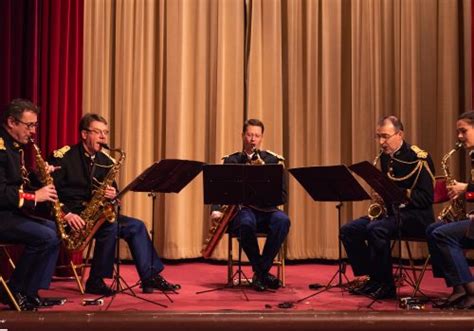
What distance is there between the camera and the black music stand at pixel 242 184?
5.66 meters

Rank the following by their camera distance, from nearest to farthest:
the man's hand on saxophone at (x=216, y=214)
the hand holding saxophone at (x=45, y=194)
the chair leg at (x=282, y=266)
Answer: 1. the hand holding saxophone at (x=45, y=194)
2. the man's hand on saxophone at (x=216, y=214)
3. the chair leg at (x=282, y=266)

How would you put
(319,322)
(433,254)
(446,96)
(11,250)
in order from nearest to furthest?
(319,322) → (433,254) → (11,250) → (446,96)

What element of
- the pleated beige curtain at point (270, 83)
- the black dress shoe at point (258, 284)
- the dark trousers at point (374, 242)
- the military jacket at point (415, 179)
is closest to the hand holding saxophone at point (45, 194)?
the black dress shoe at point (258, 284)

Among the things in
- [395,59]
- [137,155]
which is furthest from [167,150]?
[395,59]

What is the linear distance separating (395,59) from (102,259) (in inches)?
177

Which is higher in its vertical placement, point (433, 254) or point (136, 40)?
point (136, 40)

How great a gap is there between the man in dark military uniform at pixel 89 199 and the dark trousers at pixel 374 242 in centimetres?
176

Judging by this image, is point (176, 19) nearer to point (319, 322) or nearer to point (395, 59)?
point (395, 59)

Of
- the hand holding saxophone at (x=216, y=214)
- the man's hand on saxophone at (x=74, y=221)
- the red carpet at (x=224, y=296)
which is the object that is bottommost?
the red carpet at (x=224, y=296)

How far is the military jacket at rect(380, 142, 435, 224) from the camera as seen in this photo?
5.95 metres

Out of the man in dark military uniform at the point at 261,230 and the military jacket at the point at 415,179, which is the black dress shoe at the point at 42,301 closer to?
the man in dark military uniform at the point at 261,230

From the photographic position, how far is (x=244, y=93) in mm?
8438

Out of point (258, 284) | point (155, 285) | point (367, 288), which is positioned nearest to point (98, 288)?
point (155, 285)

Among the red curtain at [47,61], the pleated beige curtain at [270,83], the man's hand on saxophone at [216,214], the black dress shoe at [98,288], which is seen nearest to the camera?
the black dress shoe at [98,288]
